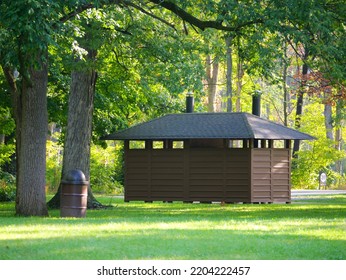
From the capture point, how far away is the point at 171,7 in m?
28.4

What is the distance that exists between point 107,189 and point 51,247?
35209 mm

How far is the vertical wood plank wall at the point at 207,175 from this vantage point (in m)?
37.6

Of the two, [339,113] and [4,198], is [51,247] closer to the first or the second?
[4,198]

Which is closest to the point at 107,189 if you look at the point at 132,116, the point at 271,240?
the point at 132,116

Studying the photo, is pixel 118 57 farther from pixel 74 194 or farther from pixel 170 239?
pixel 170 239

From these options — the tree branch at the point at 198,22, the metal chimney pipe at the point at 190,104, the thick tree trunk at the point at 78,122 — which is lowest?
the thick tree trunk at the point at 78,122

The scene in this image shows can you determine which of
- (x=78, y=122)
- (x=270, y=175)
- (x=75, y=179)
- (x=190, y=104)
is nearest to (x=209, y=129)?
(x=270, y=175)

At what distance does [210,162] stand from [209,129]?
142cm

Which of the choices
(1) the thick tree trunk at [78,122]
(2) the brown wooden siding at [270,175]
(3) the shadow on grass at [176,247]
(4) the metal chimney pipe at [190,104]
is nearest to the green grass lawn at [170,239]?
(3) the shadow on grass at [176,247]

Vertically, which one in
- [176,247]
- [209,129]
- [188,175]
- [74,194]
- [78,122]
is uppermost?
[209,129]

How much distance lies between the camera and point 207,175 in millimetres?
38219

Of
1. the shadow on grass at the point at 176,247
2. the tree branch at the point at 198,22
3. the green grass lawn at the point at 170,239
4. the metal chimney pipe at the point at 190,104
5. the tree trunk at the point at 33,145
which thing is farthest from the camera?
the metal chimney pipe at the point at 190,104

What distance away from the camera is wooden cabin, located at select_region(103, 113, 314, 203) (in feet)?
123

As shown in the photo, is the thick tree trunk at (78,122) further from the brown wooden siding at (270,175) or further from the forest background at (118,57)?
the brown wooden siding at (270,175)
